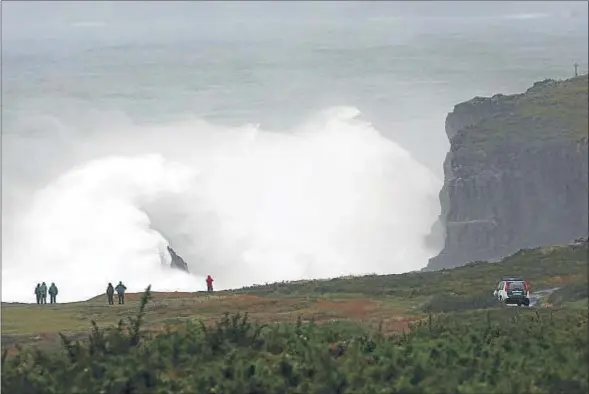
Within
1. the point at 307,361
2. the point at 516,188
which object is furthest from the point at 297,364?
the point at 516,188

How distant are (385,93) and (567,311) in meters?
151

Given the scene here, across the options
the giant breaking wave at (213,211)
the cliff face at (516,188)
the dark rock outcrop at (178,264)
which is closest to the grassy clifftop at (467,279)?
the cliff face at (516,188)

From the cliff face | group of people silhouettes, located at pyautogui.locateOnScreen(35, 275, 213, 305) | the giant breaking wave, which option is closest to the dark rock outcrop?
the giant breaking wave

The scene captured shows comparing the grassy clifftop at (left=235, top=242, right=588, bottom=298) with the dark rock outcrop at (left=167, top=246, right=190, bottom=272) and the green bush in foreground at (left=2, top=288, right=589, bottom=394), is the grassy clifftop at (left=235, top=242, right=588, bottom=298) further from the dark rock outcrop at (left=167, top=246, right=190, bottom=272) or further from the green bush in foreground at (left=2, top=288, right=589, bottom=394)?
the dark rock outcrop at (left=167, top=246, right=190, bottom=272)

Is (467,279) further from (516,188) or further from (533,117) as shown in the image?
(533,117)

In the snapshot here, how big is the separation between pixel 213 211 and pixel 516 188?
37106mm

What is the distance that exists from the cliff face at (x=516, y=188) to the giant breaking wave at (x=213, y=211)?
13873 mm

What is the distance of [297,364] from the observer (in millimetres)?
17719

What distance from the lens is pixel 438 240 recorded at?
8806 centimetres

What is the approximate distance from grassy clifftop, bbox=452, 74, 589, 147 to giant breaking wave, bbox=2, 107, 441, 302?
12330 millimetres

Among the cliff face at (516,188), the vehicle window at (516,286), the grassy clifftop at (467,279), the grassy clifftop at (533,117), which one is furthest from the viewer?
the grassy clifftop at (533,117)

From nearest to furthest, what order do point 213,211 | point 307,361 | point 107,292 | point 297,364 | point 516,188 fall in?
point 297,364 < point 307,361 < point 107,292 < point 516,188 < point 213,211

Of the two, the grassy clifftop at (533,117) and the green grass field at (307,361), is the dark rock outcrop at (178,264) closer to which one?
the grassy clifftop at (533,117)

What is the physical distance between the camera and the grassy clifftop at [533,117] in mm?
70000
